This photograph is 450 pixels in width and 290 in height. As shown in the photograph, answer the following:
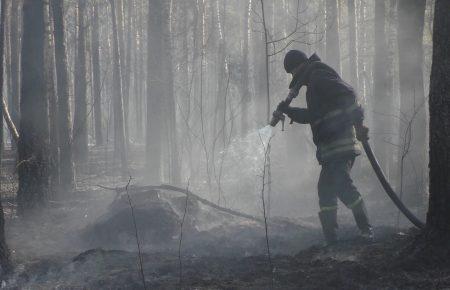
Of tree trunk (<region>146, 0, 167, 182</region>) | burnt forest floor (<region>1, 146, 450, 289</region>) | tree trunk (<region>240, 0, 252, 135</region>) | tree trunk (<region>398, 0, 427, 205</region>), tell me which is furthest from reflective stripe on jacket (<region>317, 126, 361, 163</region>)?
tree trunk (<region>240, 0, 252, 135</region>)

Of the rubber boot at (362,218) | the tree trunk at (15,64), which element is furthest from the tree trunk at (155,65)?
the tree trunk at (15,64)

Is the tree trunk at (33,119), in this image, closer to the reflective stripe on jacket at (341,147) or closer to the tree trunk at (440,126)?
the reflective stripe on jacket at (341,147)

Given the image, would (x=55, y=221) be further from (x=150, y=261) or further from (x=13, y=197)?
(x=150, y=261)

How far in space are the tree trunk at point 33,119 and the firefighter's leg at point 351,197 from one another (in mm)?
5392

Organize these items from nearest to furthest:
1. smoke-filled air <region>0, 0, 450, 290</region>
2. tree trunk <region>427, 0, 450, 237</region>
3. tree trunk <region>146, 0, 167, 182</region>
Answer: tree trunk <region>427, 0, 450, 237</region>, smoke-filled air <region>0, 0, 450, 290</region>, tree trunk <region>146, 0, 167, 182</region>

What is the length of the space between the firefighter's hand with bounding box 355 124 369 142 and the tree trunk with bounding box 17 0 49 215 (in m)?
5.54

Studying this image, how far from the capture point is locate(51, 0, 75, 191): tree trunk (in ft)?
37.0

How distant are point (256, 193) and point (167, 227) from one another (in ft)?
16.8

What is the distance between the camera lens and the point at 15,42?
19625mm

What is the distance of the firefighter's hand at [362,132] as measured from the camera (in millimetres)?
5652

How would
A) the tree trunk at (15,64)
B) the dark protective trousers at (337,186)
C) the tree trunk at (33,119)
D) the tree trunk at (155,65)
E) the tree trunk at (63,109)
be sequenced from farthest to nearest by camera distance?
1. the tree trunk at (15,64)
2. the tree trunk at (155,65)
3. the tree trunk at (63,109)
4. the tree trunk at (33,119)
5. the dark protective trousers at (337,186)

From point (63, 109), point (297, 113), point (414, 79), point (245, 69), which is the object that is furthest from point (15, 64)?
point (297, 113)

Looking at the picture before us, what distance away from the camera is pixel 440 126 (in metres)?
4.07

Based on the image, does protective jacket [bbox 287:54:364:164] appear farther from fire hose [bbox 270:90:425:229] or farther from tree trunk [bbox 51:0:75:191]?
tree trunk [bbox 51:0:75:191]
